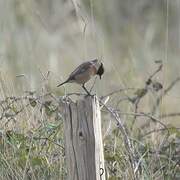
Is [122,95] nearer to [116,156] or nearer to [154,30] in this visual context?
[116,156]

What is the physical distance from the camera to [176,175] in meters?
5.27

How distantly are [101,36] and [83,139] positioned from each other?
15.9 feet

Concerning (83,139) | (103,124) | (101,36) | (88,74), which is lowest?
(83,139)

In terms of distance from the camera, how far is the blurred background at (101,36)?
9.43 meters

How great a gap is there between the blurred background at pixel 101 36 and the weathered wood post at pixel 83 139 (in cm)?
397

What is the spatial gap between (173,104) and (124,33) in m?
3.43

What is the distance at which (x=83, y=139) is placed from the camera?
4129 millimetres

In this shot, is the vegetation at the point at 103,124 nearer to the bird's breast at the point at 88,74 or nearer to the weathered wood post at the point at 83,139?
the bird's breast at the point at 88,74

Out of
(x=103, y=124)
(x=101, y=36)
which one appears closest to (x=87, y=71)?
(x=103, y=124)

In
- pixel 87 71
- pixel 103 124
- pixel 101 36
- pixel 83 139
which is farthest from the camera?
pixel 101 36

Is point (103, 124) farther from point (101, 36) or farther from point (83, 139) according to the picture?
point (101, 36)

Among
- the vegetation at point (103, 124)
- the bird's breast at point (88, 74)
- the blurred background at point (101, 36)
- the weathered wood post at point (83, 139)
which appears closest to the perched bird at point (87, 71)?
the bird's breast at point (88, 74)

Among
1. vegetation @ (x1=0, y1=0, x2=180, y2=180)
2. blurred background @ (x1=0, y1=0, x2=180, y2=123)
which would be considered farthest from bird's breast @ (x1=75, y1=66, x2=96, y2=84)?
blurred background @ (x1=0, y1=0, x2=180, y2=123)

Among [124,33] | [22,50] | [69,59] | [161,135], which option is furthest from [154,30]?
→ [161,135]
